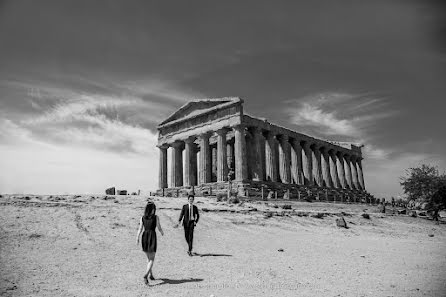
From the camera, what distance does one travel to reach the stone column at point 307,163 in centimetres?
4428

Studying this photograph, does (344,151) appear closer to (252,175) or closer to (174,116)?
(252,175)

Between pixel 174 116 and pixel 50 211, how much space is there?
1179 inches

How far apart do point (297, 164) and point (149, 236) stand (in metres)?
37.2

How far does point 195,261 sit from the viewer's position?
29.8 ft

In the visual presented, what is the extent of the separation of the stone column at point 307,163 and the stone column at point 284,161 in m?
5.18

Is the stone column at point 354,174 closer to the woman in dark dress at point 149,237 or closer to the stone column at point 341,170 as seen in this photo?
the stone column at point 341,170

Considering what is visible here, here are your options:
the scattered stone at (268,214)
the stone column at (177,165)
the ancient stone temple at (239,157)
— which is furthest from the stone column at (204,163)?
the scattered stone at (268,214)

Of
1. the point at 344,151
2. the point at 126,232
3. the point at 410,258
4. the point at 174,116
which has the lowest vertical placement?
the point at 410,258

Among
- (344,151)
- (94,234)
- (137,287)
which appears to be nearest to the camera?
(137,287)

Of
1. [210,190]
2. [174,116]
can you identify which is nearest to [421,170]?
[210,190]

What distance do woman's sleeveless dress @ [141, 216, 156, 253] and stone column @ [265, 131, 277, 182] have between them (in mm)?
31015

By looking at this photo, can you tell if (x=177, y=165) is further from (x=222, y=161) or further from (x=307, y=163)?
(x=307, y=163)

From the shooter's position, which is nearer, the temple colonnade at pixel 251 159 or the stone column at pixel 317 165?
the temple colonnade at pixel 251 159

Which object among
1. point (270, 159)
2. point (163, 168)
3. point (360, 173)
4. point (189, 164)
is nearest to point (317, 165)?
point (270, 159)
